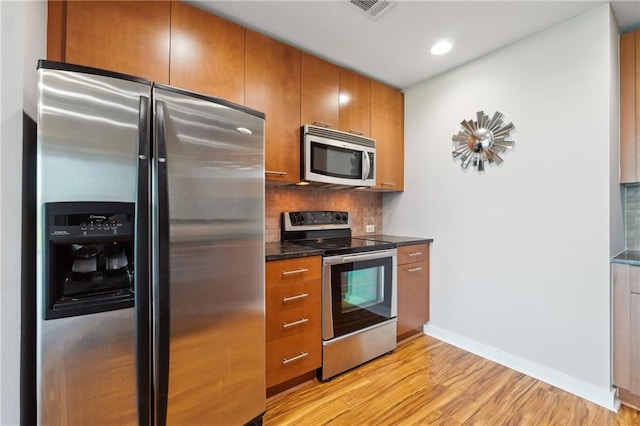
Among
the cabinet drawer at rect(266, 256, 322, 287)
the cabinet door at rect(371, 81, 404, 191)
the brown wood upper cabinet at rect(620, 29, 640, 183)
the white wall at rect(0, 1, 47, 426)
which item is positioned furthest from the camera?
the cabinet door at rect(371, 81, 404, 191)

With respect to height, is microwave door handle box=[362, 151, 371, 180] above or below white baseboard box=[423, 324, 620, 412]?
above

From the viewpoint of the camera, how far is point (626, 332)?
5.60ft

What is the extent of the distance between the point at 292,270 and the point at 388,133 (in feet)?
5.95

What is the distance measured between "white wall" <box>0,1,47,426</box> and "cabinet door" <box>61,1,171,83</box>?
325 millimetres

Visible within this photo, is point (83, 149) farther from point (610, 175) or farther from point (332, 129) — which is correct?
point (610, 175)

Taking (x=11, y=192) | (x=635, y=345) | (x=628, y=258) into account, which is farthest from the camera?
(x=628, y=258)

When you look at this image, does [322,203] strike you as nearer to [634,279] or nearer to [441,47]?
[441,47]

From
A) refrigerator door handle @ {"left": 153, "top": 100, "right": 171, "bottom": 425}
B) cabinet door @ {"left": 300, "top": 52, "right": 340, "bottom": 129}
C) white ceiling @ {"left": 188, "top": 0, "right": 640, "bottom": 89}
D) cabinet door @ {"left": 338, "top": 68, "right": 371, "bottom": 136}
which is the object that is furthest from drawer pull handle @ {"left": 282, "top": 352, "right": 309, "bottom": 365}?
white ceiling @ {"left": 188, "top": 0, "right": 640, "bottom": 89}

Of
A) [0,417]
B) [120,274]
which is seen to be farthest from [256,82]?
[0,417]

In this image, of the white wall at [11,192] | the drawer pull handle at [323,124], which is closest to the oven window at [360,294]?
the drawer pull handle at [323,124]

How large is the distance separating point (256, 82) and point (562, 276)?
2534 millimetres

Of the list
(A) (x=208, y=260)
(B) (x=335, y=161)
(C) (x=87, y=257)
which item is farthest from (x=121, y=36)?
(B) (x=335, y=161)

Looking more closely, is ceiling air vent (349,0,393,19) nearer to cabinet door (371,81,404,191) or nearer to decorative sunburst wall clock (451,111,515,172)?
cabinet door (371,81,404,191)

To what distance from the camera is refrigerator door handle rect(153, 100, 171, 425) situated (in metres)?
1.16
